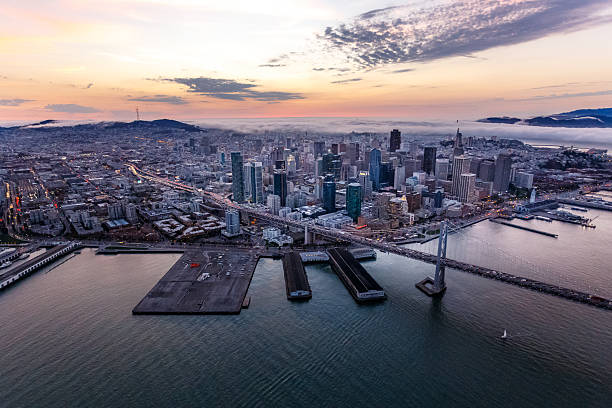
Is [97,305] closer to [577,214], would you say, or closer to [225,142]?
[577,214]

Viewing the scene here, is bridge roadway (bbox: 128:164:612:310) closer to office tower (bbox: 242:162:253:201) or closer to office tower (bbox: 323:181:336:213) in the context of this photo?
office tower (bbox: 242:162:253:201)

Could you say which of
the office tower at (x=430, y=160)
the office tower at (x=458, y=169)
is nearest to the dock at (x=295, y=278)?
the office tower at (x=458, y=169)

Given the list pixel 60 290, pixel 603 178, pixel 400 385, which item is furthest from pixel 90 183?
pixel 603 178

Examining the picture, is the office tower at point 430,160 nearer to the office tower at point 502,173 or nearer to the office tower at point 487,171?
the office tower at point 487,171

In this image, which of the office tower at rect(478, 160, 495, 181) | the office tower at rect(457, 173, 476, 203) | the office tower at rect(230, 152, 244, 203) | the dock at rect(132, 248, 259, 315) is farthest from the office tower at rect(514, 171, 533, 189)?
the dock at rect(132, 248, 259, 315)

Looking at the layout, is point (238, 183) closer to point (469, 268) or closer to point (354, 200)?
point (354, 200)

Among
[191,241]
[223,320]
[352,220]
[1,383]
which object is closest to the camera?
[1,383]

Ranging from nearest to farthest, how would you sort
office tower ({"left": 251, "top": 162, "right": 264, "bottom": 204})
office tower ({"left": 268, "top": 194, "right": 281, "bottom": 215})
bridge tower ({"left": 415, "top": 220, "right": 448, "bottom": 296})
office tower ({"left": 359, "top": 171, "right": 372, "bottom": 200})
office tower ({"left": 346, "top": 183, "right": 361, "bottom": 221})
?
bridge tower ({"left": 415, "top": 220, "right": 448, "bottom": 296}) < office tower ({"left": 346, "top": 183, "right": 361, "bottom": 221}) < office tower ({"left": 268, "top": 194, "right": 281, "bottom": 215}) < office tower ({"left": 251, "top": 162, "right": 264, "bottom": 204}) < office tower ({"left": 359, "top": 171, "right": 372, "bottom": 200})
